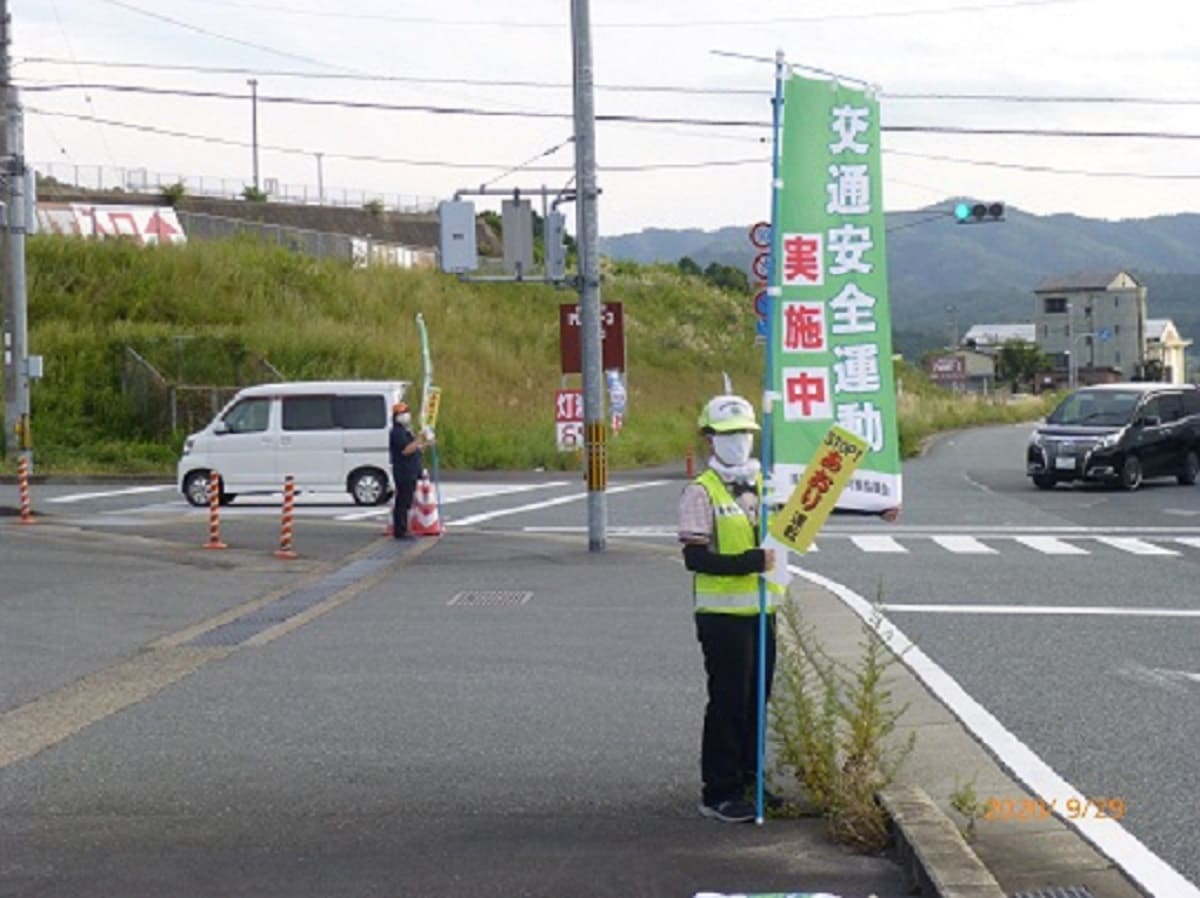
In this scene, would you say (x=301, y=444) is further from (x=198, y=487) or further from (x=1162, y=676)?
(x=1162, y=676)

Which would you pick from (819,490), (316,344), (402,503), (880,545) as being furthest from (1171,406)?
(819,490)

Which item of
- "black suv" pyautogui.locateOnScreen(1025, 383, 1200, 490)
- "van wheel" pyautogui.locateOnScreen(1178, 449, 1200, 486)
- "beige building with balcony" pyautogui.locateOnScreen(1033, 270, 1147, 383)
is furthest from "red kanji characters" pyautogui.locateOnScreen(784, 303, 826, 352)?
"beige building with balcony" pyautogui.locateOnScreen(1033, 270, 1147, 383)

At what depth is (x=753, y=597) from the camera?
7.99 meters

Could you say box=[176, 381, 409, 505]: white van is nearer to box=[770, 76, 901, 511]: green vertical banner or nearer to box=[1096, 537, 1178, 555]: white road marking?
box=[1096, 537, 1178, 555]: white road marking

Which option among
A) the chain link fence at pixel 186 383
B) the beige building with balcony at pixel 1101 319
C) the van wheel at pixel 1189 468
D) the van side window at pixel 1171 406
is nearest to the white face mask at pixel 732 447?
the van side window at pixel 1171 406

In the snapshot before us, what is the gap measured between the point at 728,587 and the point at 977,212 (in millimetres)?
27691

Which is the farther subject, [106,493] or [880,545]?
[106,493]

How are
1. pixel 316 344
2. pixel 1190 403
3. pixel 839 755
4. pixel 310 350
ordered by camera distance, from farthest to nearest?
pixel 316 344 < pixel 310 350 < pixel 1190 403 < pixel 839 755

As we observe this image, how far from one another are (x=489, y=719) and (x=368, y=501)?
2063 centimetres

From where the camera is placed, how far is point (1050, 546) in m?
22.3

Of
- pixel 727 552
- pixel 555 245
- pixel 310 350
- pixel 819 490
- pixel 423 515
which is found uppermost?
pixel 555 245

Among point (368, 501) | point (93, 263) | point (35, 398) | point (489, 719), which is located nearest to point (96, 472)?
point (35, 398)

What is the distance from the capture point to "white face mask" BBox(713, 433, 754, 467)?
7938mm

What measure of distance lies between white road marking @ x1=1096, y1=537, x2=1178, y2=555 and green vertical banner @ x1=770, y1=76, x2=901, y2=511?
1389 cm
